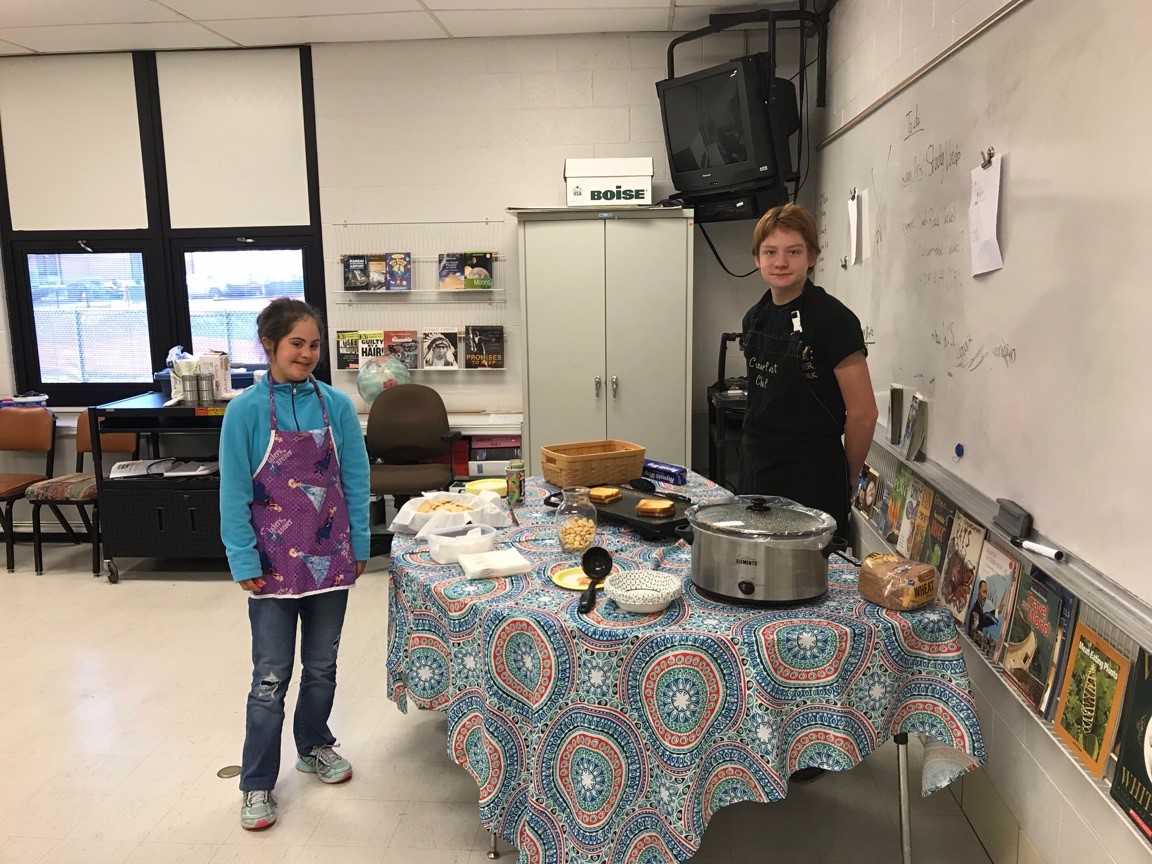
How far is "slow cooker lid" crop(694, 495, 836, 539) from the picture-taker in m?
1.76

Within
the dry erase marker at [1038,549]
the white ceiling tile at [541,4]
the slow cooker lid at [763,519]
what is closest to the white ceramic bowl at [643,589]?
the slow cooker lid at [763,519]

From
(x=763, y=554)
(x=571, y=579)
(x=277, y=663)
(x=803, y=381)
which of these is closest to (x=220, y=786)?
(x=277, y=663)

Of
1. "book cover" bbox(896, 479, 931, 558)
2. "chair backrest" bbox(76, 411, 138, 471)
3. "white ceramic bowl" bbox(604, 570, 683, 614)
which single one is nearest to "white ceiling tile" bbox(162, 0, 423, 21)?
"chair backrest" bbox(76, 411, 138, 471)

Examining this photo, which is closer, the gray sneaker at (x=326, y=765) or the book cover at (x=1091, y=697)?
the book cover at (x=1091, y=697)

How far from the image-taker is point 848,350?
7.47 ft

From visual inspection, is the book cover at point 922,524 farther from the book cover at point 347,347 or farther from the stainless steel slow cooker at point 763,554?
the book cover at point 347,347

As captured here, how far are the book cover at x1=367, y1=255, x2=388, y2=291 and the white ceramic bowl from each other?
3.43 metres

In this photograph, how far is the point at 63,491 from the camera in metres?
4.51

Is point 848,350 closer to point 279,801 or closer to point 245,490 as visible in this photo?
point 245,490

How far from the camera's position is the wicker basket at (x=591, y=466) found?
2658mm

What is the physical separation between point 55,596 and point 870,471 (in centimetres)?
402

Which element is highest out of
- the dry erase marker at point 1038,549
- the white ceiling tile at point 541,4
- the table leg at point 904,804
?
the white ceiling tile at point 541,4

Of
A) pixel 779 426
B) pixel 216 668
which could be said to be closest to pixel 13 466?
pixel 216 668

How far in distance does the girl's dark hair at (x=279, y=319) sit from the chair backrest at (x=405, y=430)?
2.34 m
